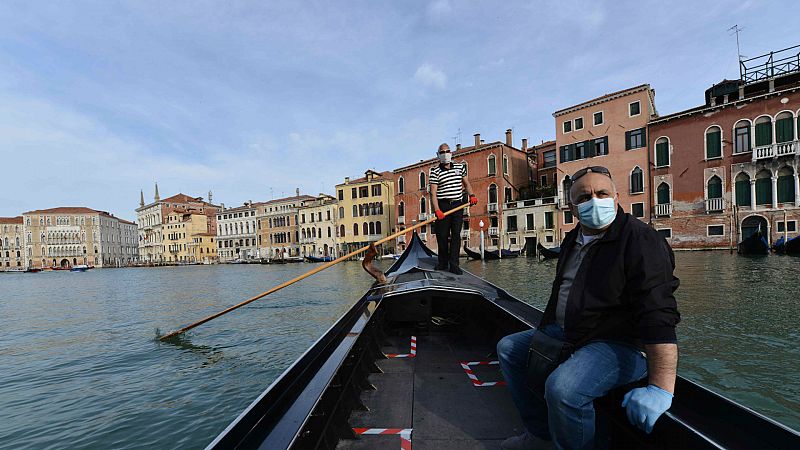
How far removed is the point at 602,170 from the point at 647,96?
773 inches

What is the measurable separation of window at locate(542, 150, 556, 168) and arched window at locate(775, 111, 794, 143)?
32.3 feet

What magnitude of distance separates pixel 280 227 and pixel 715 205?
3314cm

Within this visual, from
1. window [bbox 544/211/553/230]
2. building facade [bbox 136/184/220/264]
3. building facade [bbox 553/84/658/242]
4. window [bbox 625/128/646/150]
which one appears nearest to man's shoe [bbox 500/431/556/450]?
building facade [bbox 553/84/658/242]

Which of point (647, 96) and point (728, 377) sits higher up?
point (647, 96)

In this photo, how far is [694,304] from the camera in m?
4.72

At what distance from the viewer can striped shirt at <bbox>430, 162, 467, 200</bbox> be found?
339 cm

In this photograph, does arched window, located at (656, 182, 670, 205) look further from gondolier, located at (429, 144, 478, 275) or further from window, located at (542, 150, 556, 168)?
gondolier, located at (429, 144, 478, 275)

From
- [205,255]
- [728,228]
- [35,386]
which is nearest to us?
[35,386]

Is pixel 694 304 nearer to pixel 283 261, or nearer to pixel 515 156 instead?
pixel 515 156

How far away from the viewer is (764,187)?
14297 mm

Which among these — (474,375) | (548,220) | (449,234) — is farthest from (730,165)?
(474,375)

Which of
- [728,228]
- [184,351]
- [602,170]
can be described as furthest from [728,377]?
[728,228]

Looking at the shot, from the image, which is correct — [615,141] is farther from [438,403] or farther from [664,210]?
[438,403]

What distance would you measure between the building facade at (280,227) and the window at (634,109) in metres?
26.2
